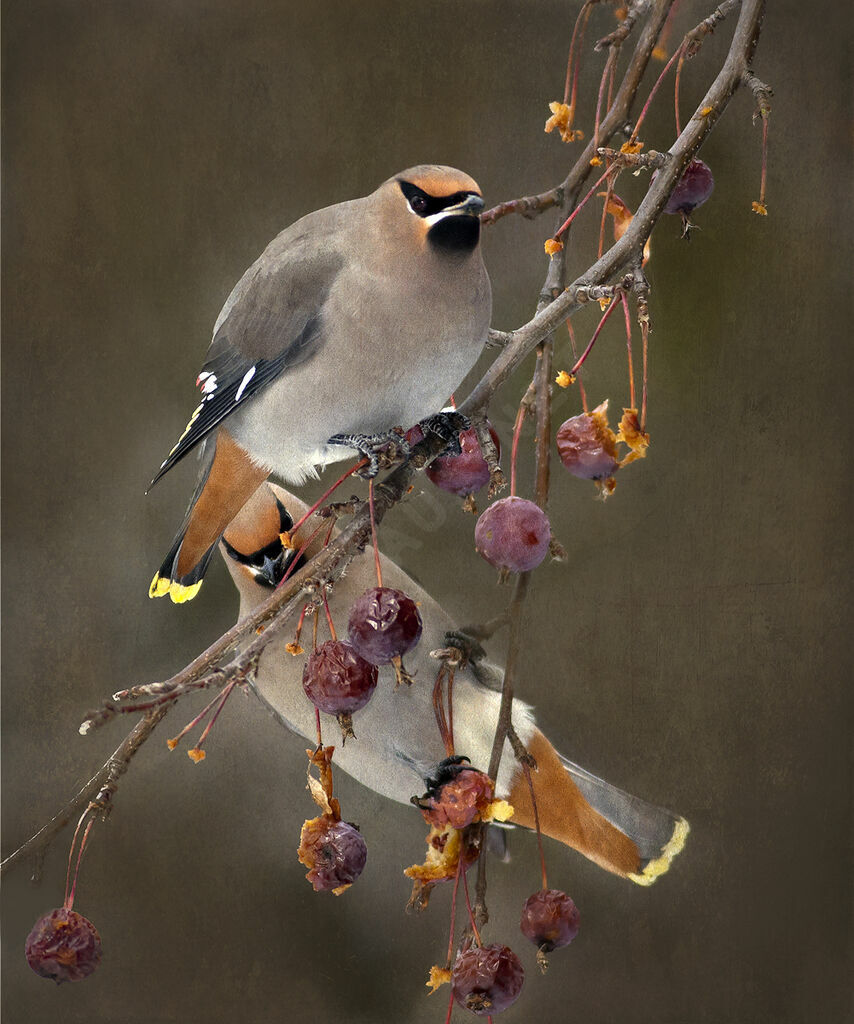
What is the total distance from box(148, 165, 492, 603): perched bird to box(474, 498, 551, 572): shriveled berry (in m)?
0.27

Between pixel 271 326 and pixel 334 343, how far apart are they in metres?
0.10

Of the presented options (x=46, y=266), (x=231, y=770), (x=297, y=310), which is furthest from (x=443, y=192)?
(x=231, y=770)

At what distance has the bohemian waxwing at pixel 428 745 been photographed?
5.58 ft

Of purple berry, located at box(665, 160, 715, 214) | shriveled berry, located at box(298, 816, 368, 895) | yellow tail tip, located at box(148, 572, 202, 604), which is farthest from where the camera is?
yellow tail tip, located at box(148, 572, 202, 604)

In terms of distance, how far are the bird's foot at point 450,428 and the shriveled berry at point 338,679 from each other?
0.35 meters

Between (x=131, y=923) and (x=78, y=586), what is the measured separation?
0.53 meters

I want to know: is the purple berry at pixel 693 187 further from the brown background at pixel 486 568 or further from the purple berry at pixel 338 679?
the purple berry at pixel 338 679

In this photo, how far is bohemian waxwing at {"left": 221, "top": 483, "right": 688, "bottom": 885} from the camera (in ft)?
5.58

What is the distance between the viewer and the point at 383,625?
1.18 metres

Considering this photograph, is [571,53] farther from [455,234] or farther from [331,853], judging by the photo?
[331,853]

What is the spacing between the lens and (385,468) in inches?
58.2

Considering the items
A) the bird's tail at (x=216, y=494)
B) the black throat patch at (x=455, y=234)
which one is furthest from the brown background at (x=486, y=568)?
the black throat patch at (x=455, y=234)

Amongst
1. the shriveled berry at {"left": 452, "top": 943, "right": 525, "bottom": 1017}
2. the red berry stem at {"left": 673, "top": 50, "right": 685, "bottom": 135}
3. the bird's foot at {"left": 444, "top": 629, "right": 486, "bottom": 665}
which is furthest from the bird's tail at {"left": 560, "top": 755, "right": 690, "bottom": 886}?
the red berry stem at {"left": 673, "top": 50, "right": 685, "bottom": 135}

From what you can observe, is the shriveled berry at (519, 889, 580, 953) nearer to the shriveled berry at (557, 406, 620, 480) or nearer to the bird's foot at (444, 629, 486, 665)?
the bird's foot at (444, 629, 486, 665)
